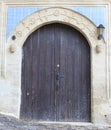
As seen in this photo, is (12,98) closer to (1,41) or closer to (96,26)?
(1,41)

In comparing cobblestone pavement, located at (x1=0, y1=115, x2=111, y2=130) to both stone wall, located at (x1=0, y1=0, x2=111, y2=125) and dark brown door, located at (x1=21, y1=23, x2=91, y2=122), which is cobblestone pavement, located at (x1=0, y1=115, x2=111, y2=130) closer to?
stone wall, located at (x1=0, y1=0, x2=111, y2=125)

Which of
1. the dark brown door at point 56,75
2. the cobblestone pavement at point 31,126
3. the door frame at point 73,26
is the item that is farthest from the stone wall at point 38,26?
the cobblestone pavement at point 31,126

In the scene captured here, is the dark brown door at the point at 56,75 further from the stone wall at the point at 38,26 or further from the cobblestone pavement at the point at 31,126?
the cobblestone pavement at the point at 31,126

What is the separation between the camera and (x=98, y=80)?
24.0 ft

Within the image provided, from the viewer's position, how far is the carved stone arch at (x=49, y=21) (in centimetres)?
751

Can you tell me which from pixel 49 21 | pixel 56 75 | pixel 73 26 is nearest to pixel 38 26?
pixel 49 21

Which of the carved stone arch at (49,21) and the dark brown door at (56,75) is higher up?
the carved stone arch at (49,21)

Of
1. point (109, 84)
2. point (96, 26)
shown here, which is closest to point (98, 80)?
point (109, 84)

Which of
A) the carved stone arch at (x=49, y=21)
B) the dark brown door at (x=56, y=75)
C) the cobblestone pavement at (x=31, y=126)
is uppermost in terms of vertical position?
the carved stone arch at (x=49, y=21)

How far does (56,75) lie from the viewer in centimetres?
760

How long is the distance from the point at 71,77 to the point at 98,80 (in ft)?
2.21

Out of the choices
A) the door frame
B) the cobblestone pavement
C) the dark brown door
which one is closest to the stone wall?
the door frame

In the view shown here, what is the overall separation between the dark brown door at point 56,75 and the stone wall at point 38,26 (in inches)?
8.4

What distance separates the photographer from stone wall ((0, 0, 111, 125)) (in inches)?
287
